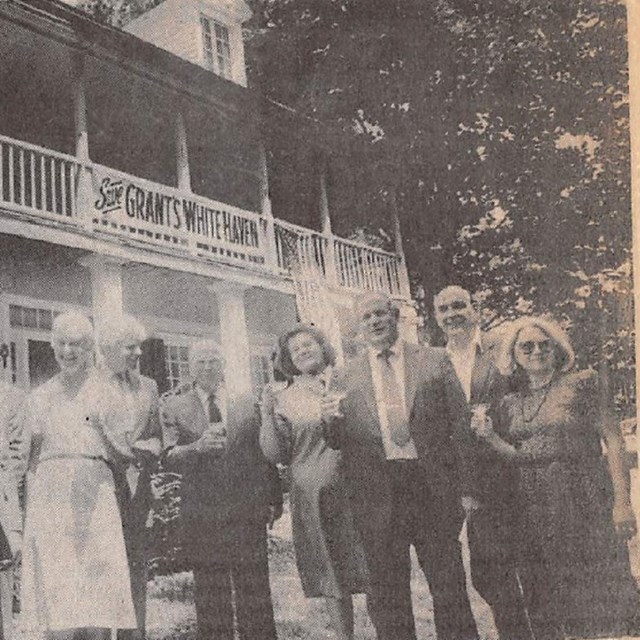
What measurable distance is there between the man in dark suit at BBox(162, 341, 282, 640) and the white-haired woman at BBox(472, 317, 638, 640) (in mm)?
767

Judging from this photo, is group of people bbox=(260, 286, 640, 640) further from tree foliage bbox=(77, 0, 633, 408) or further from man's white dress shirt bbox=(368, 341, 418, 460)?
tree foliage bbox=(77, 0, 633, 408)

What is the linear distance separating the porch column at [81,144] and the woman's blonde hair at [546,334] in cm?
145

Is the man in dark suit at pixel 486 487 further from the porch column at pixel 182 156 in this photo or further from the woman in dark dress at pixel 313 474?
the porch column at pixel 182 156

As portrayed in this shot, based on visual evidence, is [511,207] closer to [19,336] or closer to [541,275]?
[541,275]

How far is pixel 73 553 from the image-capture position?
9.38 feet

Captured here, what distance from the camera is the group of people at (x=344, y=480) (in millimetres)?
2771

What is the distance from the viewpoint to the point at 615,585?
2.73 m

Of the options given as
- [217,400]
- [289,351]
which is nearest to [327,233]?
[289,351]

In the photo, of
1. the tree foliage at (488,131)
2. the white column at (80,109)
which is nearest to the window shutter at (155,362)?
the white column at (80,109)

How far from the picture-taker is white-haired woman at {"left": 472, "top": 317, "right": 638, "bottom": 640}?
2.74 meters

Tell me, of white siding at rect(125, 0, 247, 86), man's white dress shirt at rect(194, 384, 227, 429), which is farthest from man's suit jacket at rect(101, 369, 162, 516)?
white siding at rect(125, 0, 247, 86)

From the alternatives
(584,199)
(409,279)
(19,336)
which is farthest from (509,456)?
(19,336)

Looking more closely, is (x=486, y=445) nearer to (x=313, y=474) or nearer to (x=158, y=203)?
(x=313, y=474)

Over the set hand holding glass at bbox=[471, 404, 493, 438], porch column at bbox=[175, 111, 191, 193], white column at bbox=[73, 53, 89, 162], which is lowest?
hand holding glass at bbox=[471, 404, 493, 438]
